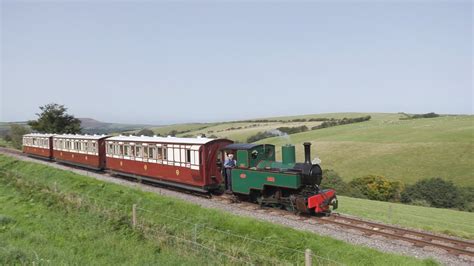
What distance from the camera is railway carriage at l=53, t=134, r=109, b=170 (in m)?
30.7

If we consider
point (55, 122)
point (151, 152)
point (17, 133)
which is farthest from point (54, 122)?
point (151, 152)

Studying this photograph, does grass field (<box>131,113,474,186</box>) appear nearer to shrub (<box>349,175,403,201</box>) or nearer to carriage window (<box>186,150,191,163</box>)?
shrub (<box>349,175,403,201</box>)

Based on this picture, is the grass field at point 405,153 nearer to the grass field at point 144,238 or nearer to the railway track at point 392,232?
the railway track at point 392,232

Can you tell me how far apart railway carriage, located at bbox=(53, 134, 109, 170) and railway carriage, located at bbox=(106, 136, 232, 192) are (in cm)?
300

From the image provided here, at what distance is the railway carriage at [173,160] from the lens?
19516 millimetres

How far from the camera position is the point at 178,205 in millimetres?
16625

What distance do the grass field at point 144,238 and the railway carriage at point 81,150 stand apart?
13233mm

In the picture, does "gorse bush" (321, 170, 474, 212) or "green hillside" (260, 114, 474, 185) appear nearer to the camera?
"gorse bush" (321, 170, 474, 212)

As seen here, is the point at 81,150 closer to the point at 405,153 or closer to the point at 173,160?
the point at 173,160

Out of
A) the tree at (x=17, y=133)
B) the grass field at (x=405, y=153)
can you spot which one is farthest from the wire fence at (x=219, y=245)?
the tree at (x=17, y=133)

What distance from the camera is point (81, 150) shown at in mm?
33469

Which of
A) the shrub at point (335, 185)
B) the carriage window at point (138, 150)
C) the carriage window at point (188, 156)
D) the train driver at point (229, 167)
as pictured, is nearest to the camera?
the train driver at point (229, 167)

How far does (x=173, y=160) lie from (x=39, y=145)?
28.9 metres

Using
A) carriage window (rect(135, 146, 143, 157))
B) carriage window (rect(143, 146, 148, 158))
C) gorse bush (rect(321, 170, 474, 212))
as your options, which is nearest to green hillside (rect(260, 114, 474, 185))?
gorse bush (rect(321, 170, 474, 212))
